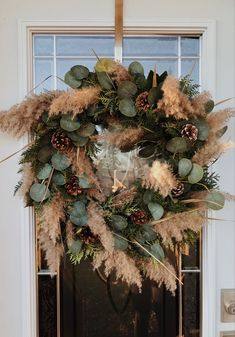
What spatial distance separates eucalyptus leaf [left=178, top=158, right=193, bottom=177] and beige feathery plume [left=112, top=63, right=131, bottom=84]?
0.30m

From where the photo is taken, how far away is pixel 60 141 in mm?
895

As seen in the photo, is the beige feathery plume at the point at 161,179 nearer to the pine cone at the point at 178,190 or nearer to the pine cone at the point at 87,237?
the pine cone at the point at 178,190

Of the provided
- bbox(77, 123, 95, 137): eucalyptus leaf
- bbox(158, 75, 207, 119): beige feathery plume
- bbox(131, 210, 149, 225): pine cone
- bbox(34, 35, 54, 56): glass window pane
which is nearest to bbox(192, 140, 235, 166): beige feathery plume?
bbox(158, 75, 207, 119): beige feathery plume

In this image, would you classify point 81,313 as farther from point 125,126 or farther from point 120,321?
point 125,126

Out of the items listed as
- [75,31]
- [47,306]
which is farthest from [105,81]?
[47,306]

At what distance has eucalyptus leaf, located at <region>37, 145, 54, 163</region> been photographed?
0.90 m

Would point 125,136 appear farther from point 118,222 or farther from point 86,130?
point 118,222

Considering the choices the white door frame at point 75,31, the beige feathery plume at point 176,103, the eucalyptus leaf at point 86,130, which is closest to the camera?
the beige feathery plume at point 176,103

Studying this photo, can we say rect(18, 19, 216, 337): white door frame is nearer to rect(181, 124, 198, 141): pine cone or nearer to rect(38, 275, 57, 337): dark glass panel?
rect(38, 275, 57, 337): dark glass panel

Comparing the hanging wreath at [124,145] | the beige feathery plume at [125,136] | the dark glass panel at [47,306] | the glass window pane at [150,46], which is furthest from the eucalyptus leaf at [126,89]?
the dark glass panel at [47,306]

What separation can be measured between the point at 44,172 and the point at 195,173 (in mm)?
452

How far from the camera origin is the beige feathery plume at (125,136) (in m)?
0.92

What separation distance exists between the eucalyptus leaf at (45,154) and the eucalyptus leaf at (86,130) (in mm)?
102

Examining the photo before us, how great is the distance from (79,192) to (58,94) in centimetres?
33
